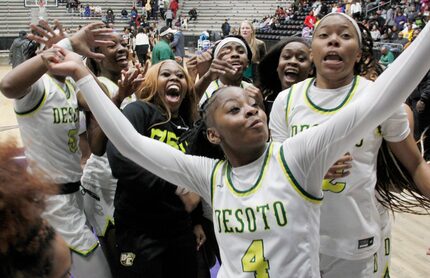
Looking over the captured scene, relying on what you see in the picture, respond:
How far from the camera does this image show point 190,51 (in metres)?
24.3

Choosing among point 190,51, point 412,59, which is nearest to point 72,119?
point 412,59

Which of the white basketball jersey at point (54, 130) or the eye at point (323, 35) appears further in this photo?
the white basketball jersey at point (54, 130)

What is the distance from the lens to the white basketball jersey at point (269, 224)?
5.90ft

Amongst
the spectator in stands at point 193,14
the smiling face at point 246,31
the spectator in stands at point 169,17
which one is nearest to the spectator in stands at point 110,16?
the spectator in stands at point 169,17

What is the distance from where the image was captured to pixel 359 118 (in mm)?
1684

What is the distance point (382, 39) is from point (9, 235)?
14.8 meters

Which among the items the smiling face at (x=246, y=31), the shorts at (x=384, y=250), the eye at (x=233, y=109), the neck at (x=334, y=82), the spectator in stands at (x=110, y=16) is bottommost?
the spectator in stands at (x=110, y=16)

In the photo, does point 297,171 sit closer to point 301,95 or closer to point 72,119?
point 301,95

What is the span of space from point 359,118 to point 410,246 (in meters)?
3.14

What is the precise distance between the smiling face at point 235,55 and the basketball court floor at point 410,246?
153 centimetres

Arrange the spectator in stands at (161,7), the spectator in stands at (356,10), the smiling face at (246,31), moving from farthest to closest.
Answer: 1. the spectator in stands at (161,7)
2. the spectator in stands at (356,10)
3. the smiling face at (246,31)

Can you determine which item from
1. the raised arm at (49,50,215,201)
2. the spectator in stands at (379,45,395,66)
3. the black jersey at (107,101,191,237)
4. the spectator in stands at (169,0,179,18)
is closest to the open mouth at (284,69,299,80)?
the black jersey at (107,101,191,237)

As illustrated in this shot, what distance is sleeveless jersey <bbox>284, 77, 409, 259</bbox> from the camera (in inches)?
84.8

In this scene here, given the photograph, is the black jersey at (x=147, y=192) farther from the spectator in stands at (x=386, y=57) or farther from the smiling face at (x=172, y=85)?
the spectator in stands at (x=386, y=57)
